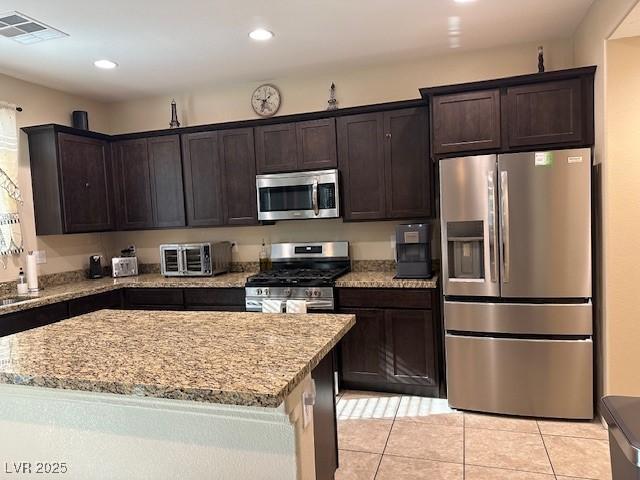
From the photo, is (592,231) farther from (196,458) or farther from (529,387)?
(196,458)

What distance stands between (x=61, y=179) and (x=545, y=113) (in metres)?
3.79

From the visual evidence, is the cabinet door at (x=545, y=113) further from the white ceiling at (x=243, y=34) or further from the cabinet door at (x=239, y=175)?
the cabinet door at (x=239, y=175)

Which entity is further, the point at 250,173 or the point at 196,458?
the point at 250,173

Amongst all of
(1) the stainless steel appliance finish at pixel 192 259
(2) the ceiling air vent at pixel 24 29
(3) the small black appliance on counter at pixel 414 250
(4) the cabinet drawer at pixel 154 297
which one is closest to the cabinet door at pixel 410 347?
(3) the small black appliance on counter at pixel 414 250

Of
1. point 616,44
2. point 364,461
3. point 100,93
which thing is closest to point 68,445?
point 364,461

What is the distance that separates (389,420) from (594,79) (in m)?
2.58

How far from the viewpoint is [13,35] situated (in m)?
2.85

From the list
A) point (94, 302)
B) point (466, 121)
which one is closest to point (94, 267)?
point (94, 302)

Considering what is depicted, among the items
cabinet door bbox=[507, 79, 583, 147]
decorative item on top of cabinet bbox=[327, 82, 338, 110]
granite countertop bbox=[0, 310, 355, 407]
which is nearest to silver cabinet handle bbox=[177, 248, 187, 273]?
decorative item on top of cabinet bbox=[327, 82, 338, 110]

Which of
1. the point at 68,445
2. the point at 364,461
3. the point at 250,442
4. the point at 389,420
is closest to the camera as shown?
the point at 250,442

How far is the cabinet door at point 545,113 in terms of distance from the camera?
9.24ft

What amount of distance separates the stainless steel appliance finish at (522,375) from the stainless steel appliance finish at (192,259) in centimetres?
213

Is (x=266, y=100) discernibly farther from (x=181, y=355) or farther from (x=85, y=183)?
(x=181, y=355)

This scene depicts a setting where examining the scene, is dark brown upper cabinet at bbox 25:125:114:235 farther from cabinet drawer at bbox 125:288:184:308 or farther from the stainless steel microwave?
the stainless steel microwave
